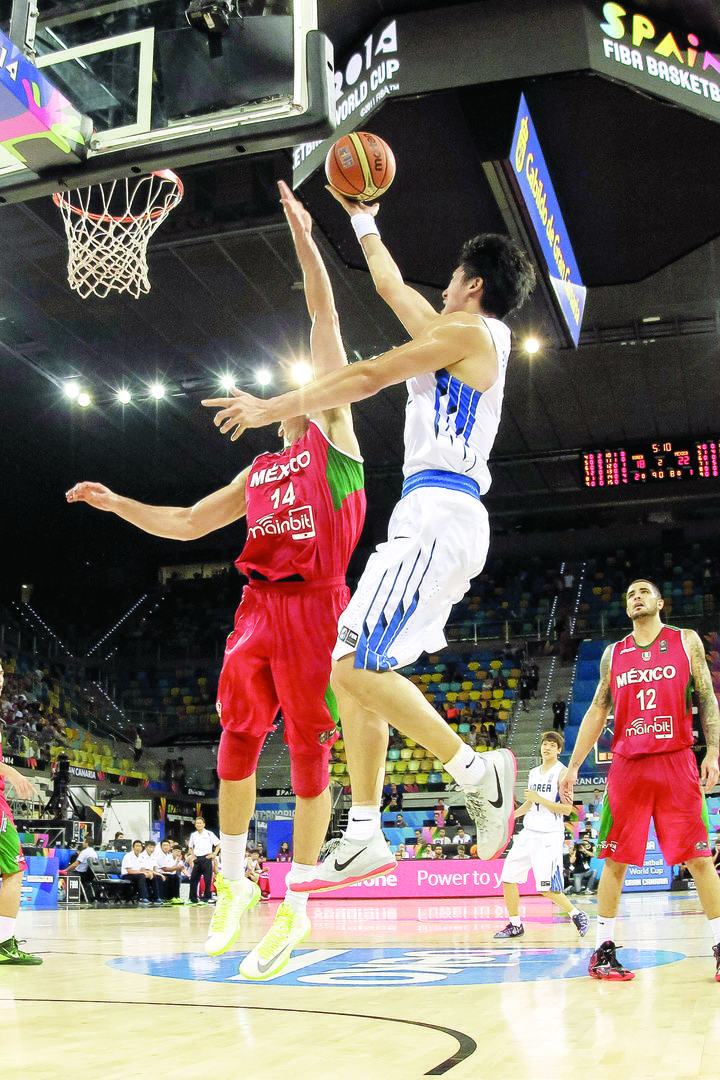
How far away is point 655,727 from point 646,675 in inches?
12.6

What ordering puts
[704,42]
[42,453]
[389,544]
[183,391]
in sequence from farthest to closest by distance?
[42,453], [183,391], [704,42], [389,544]

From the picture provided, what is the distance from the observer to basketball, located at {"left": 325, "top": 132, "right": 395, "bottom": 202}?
14.7 ft

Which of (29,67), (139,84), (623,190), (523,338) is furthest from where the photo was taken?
(523,338)

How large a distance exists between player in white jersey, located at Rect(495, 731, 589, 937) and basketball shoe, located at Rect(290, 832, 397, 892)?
18.2 ft

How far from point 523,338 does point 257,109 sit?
12.7m

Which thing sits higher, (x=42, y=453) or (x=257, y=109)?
(x=42, y=453)

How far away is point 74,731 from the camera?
80.3 feet

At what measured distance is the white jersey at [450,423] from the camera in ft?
12.9

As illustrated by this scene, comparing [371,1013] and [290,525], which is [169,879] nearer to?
[371,1013]

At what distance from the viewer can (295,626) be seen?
15.0 ft

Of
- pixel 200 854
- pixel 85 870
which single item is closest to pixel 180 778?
pixel 85 870

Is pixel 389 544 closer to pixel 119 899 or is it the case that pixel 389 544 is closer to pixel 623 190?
pixel 623 190

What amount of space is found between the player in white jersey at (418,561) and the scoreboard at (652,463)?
16837 millimetres

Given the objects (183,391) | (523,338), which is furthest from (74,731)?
(523,338)
